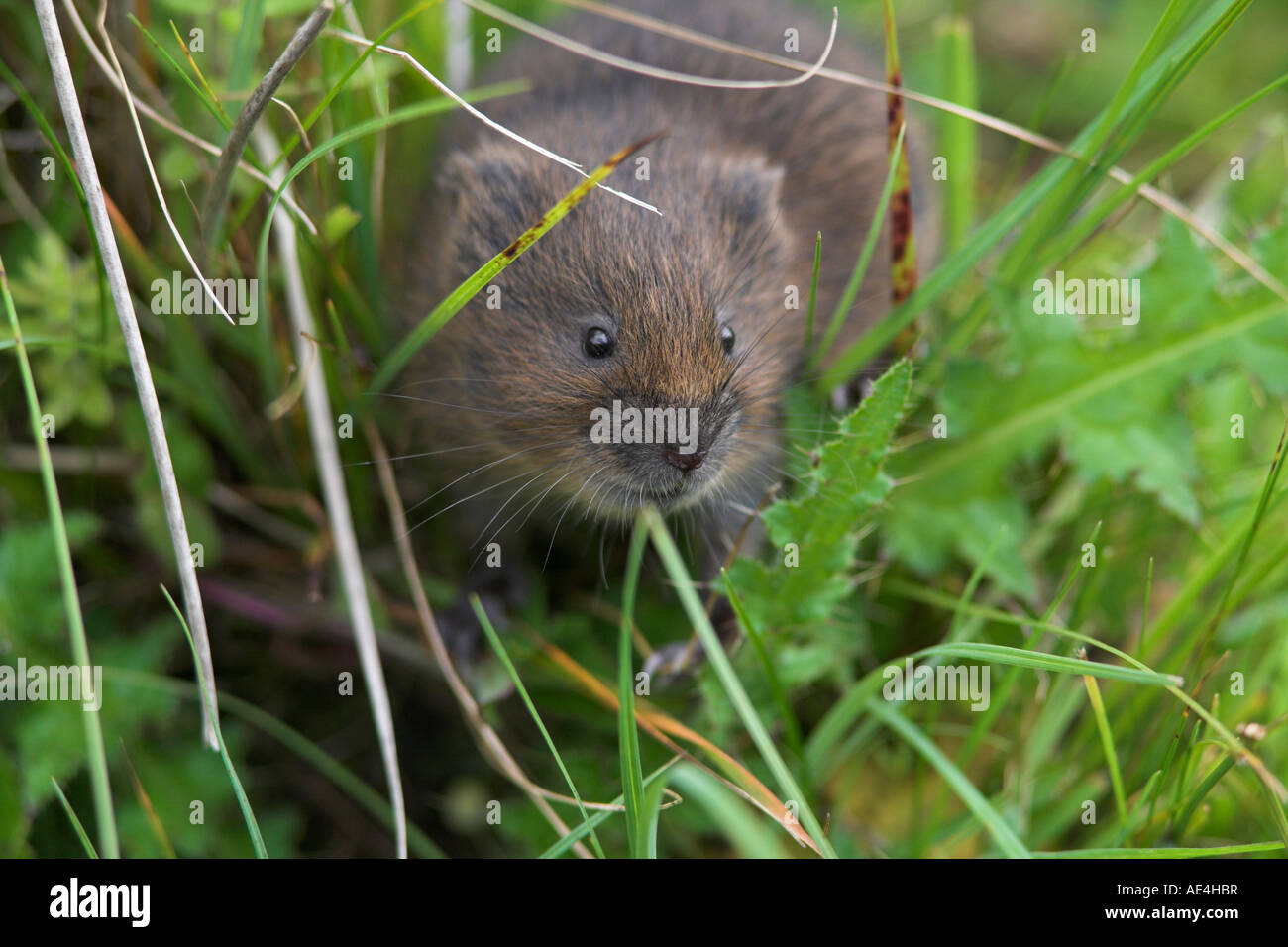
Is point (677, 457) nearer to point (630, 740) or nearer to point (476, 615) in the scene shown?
point (630, 740)

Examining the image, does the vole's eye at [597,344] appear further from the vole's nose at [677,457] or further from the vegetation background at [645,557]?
the vegetation background at [645,557]

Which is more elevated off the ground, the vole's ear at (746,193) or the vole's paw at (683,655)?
the vole's ear at (746,193)

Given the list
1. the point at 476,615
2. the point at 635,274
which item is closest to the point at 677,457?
the point at 635,274

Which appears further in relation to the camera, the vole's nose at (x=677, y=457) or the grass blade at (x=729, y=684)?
the vole's nose at (x=677, y=457)

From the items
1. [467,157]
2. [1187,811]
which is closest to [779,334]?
[467,157]

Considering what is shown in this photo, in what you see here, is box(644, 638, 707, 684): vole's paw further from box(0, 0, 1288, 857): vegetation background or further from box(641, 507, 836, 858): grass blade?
box(641, 507, 836, 858): grass blade

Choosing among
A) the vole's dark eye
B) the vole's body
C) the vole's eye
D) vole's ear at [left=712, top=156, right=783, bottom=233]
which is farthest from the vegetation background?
the vole's eye

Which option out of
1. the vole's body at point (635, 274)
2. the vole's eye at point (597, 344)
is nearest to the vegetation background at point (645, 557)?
the vole's body at point (635, 274)
